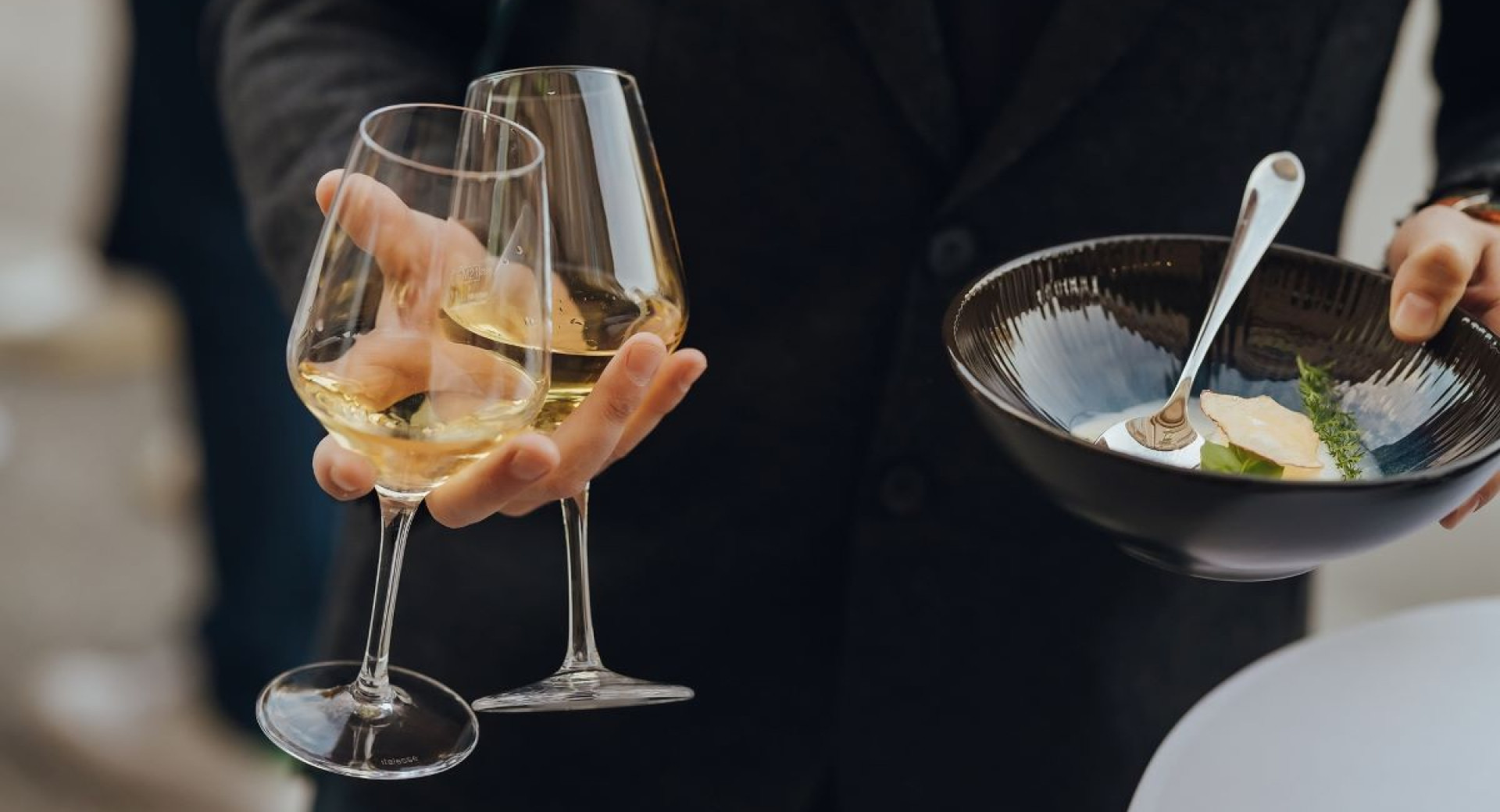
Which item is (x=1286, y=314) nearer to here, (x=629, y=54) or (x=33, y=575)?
(x=629, y=54)

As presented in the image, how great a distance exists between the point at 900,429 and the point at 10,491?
247 cm

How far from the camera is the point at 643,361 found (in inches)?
25.5

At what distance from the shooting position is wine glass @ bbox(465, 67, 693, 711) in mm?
745

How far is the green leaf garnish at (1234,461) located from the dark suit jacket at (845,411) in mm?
262

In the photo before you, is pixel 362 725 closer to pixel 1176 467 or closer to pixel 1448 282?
pixel 1176 467

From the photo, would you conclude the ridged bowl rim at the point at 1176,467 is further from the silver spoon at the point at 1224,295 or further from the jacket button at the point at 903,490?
the jacket button at the point at 903,490

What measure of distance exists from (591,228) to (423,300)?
121 mm

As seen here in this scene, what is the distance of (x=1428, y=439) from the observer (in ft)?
2.59

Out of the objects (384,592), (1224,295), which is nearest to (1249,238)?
(1224,295)

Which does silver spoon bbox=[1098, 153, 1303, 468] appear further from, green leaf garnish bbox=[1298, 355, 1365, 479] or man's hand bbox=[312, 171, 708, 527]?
man's hand bbox=[312, 171, 708, 527]

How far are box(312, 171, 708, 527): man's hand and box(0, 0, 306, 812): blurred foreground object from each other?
1698mm

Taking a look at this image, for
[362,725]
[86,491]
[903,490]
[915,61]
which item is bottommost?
[86,491]

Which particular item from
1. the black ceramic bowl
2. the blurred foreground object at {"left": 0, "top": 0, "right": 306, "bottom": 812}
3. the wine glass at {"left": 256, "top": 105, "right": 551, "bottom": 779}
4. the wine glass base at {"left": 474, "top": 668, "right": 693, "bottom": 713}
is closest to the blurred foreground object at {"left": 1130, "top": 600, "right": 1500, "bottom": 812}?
the black ceramic bowl

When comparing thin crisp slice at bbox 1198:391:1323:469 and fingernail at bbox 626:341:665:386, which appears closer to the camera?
fingernail at bbox 626:341:665:386
